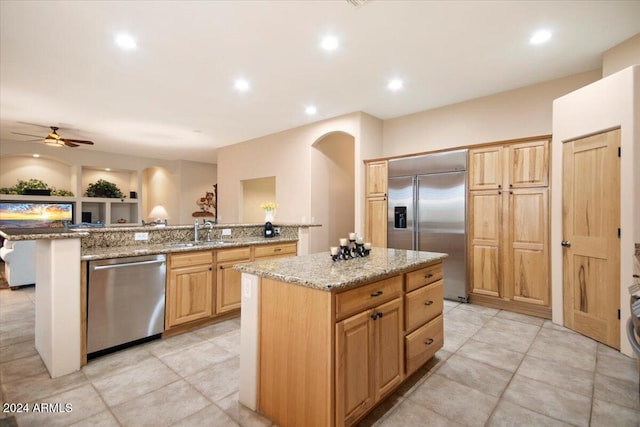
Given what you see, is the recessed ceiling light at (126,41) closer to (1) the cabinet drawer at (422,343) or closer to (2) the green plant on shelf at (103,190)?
(1) the cabinet drawer at (422,343)

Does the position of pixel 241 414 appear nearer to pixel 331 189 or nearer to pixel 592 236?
pixel 592 236

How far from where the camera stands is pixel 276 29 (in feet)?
9.70

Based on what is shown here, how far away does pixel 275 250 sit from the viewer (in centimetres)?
401

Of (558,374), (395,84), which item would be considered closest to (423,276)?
(558,374)

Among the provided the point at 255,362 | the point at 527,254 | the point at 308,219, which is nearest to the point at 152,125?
the point at 308,219

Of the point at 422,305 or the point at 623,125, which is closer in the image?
the point at 422,305

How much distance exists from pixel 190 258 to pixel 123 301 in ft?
2.22

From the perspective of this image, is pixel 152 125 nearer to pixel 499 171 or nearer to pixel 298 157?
pixel 298 157

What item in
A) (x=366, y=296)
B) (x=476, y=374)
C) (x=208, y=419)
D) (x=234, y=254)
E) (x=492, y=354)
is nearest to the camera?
(x=366, y=296)

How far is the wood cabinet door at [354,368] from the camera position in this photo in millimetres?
1553

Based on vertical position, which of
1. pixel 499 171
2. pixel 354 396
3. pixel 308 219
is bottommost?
pixel 354 396

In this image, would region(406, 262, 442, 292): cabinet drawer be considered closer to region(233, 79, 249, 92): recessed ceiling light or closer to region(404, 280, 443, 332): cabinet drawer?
region(404, 280, 443, 332): cabinet drawer

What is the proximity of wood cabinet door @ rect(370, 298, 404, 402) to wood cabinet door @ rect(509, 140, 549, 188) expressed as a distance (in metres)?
2.82

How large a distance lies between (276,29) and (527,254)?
384 centimetres
